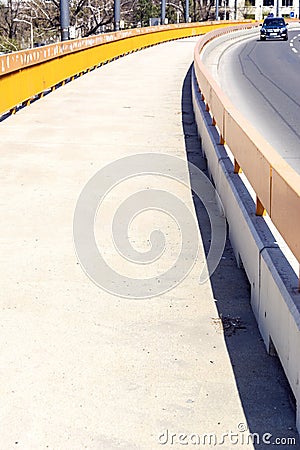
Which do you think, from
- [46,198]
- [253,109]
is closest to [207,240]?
[46,198]

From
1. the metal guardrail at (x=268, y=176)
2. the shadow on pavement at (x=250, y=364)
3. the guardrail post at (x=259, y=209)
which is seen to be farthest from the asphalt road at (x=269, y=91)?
the guardrail post at (x=259, y=209)

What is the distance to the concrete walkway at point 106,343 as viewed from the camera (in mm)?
4242

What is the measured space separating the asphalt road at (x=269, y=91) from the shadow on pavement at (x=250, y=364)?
14.6ft

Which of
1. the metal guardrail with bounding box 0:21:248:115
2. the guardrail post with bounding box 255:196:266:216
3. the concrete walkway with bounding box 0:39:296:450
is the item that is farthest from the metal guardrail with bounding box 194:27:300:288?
the metal guardrail with bounding box 0:21:248:115

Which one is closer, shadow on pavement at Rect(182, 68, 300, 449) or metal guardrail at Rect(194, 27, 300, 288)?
shadow on pavement at Rect(182, 68, 300, 449)

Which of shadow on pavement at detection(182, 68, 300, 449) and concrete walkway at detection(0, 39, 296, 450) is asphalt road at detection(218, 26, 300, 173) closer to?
concrete walkway at detection(0, 39, 296, 450)

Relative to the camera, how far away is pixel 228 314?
229 inches

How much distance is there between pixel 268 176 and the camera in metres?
5.45

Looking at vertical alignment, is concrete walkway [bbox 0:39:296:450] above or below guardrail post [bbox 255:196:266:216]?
below

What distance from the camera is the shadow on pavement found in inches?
167

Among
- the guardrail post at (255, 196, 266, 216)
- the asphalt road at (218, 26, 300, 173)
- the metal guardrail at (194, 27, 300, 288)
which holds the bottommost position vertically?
the asphalt road at (218, 26, 300, 173)

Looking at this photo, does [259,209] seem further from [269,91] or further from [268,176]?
[269,91]

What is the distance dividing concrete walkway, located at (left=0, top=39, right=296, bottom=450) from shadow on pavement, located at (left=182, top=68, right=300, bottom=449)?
0.01 m

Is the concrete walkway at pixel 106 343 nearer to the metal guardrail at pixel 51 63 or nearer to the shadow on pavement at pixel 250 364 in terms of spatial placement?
the shadow on pavement at pixel 250 364
